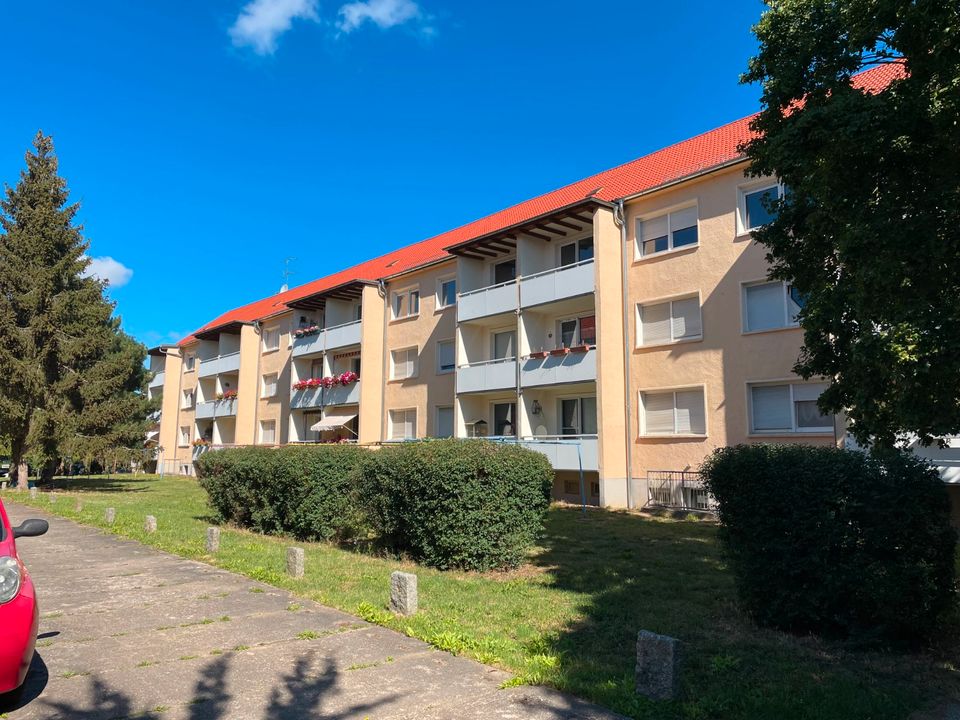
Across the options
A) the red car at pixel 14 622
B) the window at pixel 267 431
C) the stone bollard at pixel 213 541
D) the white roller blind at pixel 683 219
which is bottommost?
the stone bollard at pixel 213 541

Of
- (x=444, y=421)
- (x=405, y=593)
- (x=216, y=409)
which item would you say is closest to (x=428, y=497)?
Result: (x=405, y=593)

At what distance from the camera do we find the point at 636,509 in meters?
19.1

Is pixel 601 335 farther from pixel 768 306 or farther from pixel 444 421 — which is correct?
pixel 444 421

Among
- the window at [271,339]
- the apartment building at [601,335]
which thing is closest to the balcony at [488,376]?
the apartment building at [601,335]

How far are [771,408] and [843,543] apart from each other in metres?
12.6

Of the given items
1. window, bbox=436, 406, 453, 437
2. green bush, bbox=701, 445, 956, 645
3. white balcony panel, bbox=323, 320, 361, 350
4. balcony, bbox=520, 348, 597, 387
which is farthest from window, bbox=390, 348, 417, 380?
green bush, bbox=701, 445, 956, 645

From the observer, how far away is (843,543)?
5.66 meters

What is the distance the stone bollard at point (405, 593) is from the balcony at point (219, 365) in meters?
36.6

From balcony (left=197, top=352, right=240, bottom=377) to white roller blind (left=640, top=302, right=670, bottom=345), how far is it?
2836 cm

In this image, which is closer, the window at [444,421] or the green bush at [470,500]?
the green bush at [470,500]

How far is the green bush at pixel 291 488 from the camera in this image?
37.7ft

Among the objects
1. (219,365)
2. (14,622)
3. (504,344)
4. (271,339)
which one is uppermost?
(271,339)

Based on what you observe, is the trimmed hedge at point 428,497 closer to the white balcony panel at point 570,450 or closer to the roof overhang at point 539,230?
the white balcony panel at point 570,450

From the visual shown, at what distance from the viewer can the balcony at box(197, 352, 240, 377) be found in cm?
4109
